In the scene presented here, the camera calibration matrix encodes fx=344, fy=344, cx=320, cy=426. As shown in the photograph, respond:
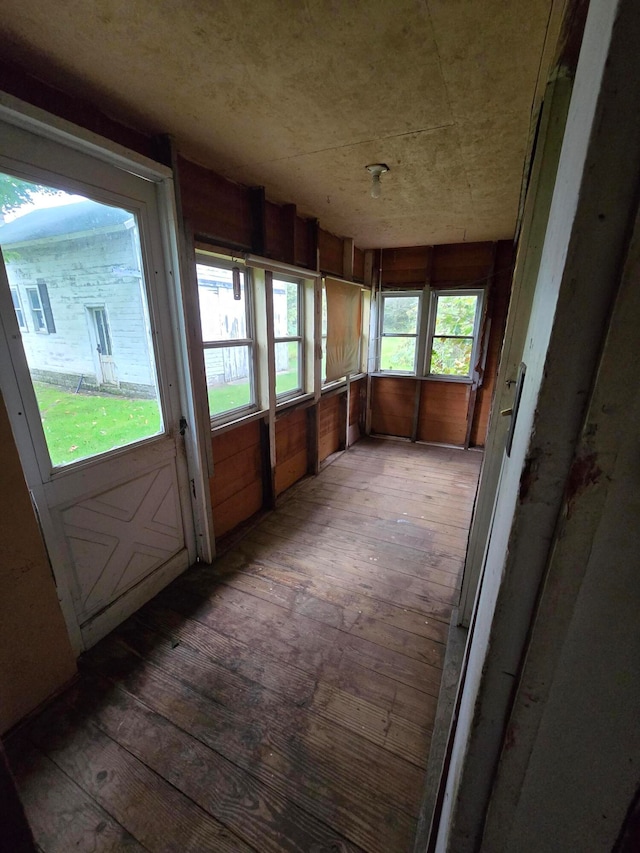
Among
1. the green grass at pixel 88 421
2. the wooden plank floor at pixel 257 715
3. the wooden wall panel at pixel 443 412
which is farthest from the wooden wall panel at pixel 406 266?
the green grass at pixel 88 421

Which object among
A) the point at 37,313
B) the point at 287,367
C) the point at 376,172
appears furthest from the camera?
the point at 287,367

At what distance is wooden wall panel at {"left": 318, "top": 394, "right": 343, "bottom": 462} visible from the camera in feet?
13.0

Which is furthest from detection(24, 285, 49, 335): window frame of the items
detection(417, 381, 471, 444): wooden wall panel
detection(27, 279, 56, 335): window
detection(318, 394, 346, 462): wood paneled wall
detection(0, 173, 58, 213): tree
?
detection(417, 381, 471, 444): wooden wall panel

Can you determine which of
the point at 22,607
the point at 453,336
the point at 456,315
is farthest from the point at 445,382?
the point at 22,607

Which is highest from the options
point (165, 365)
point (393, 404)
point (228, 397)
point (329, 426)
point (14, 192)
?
point (14, 192)

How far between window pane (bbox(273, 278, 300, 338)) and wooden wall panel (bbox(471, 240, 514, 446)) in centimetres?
219

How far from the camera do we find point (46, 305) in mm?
1431

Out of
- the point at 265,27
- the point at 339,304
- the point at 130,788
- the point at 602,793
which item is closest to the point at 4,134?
the point at 265,27

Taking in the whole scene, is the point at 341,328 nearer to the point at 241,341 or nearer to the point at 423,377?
the point at 423,377

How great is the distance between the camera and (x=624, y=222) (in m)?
0.26

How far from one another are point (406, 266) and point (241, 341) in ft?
9.33

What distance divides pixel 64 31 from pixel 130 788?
2.53 m

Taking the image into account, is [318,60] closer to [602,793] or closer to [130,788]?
[602,793]

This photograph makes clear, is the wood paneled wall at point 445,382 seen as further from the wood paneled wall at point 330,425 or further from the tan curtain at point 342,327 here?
the wood paneled wall at point 330,425
